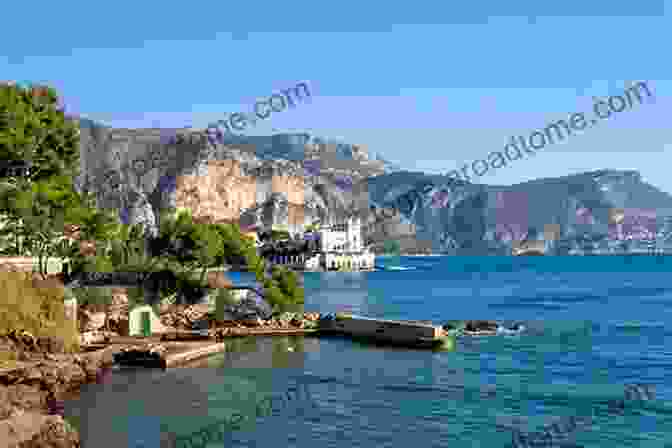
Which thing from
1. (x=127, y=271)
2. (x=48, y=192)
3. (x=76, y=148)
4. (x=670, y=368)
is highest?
(x=76, y=148)

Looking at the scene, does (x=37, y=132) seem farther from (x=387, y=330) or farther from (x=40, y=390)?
(x=40, y=390)

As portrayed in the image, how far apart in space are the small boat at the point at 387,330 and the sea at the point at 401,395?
1.44 meters

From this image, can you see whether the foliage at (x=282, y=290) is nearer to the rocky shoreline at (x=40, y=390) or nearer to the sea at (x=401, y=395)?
the sea at (x=401, y=395)

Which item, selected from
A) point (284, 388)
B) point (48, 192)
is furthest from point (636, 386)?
point (48, 192)

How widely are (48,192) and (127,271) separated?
26.5ft

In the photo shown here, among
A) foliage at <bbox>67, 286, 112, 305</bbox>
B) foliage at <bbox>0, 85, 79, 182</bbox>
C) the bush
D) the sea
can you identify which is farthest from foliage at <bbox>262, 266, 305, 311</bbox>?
foliage at <bbox>0, 85, 79, 182</bbox>

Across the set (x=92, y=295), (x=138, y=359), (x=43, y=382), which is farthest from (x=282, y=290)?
(x=43, y=382)

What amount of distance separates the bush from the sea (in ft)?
13.6

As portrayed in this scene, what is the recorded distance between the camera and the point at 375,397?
103ft

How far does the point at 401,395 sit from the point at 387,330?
16.8 m

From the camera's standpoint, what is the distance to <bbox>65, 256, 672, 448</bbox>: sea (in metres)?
25.4

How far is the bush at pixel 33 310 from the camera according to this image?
3625 centimetres

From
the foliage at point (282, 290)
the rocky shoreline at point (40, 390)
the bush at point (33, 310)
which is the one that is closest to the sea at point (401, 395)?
the rocky shoreline at point (40, 390)

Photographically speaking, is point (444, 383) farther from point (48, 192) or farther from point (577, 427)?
point (48, 192)
